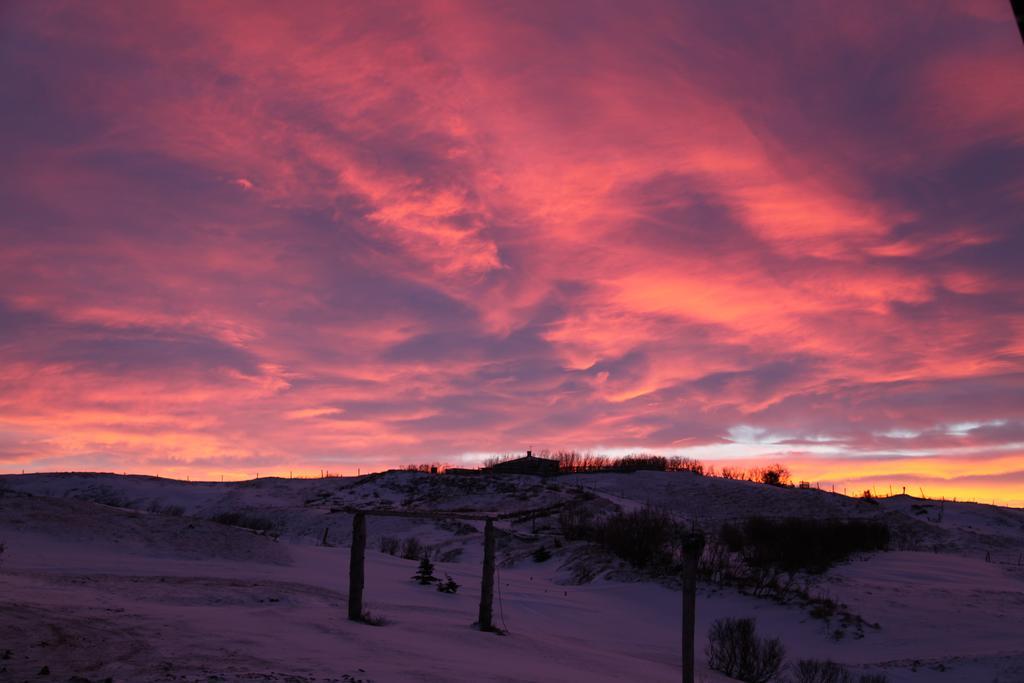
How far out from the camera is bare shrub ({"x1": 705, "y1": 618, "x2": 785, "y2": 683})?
58.9 feet

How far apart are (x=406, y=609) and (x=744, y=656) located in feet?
26.3

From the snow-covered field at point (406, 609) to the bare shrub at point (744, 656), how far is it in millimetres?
776

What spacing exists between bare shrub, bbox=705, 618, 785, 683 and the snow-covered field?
776 mm

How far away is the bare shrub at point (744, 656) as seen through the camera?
1795 centimetres

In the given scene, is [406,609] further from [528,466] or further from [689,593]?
[528,466]

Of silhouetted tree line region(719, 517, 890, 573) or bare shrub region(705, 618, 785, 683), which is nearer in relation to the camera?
bare shrub region(705, 618, 785, 683)

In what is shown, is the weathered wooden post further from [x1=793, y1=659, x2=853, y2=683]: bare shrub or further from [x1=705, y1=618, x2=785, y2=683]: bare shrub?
[x1=705, y1=618, x2=785, y2=683]: bare shrub

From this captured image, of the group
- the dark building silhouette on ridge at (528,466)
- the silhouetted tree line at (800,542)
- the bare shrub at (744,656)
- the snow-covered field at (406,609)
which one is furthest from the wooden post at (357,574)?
the dark building silhouette on ridge at (528,466)

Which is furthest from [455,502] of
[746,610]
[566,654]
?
[566,654]

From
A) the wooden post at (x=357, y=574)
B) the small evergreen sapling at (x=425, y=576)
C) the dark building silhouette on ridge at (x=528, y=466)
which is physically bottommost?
the small evergreen sapling at (x=425, y=576)

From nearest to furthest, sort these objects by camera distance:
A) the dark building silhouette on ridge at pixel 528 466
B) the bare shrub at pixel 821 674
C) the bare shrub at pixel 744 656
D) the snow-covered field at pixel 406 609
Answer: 1. the snow-covered field at pixel 406 609
2. the bare shrub at pixel 821 674
3. the bare shrub at pixel 744 656
4. the dark building silhouette on ridge at pixel 528 466

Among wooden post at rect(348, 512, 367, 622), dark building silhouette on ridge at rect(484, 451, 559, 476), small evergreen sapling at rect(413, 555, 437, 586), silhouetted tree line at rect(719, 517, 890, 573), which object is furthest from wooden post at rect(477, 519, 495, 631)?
dark building silhouette on ridge at rect(484, 451, 559, 476)

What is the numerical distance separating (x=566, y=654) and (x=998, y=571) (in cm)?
2487

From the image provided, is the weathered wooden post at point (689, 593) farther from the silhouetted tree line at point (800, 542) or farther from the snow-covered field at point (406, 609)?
the silhouetted tree line at point (800, 542)
